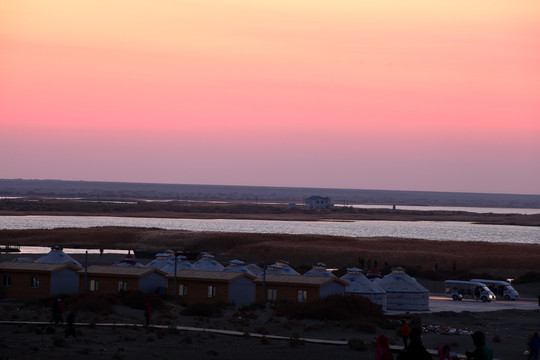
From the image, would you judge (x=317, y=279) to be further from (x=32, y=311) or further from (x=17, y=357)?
(x=17, y=357)

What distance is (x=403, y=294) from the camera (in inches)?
2094

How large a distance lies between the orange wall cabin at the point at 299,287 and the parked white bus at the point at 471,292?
13690mm

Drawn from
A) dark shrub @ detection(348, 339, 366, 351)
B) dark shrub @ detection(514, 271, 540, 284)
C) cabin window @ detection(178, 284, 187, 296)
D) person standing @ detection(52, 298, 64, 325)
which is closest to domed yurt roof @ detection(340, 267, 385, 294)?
cabin window @ detection(178, 284, 187, 296)

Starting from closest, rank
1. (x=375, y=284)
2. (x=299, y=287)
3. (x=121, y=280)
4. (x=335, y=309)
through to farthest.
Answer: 1. (x=335, y=309)
2. (x=299, y=287)
3. (x=121, y=280)
4. (x=375, y=284)

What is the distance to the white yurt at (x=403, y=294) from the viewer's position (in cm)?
5266

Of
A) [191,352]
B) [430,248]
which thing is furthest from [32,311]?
[430,248]

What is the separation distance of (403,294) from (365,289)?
2.90 meters

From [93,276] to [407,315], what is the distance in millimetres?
18519

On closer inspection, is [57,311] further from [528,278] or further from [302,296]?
[528,278]

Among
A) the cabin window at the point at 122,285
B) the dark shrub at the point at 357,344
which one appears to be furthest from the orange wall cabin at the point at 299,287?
the dark shrub at the point at 357,344

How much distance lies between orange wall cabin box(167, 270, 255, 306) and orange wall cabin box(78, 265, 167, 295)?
1144 millimetres

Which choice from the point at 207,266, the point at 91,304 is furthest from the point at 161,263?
the point at 91,304

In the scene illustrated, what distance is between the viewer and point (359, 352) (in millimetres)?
34719

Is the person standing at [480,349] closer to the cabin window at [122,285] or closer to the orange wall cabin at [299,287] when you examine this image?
the orange wall cabin at [299,287]
